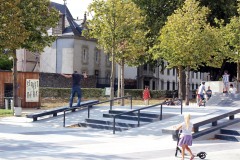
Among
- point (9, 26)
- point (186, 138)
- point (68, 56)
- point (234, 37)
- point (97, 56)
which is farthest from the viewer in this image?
point (97, 56)

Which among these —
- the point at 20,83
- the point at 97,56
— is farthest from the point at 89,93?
the point at 97,56

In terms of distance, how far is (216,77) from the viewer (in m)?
45.4

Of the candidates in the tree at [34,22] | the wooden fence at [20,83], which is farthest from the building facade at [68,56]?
the tree at [34,22]

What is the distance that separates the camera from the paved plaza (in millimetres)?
12065

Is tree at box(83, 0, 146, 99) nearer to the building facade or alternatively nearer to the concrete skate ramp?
the concrete skate ramp

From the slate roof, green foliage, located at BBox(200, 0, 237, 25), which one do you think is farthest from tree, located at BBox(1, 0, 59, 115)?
the slate roof

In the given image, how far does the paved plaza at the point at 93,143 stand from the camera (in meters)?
12.1

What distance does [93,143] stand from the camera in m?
14.7

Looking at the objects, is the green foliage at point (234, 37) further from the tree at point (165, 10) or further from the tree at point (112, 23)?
the tree at point (112, 23)

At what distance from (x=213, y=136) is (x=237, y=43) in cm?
1754

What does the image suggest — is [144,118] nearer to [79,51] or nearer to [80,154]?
[80,154]

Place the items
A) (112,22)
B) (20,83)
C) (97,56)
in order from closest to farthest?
(112,22)
(20,83)
(97,56)

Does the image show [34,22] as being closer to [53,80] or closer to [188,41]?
[188,41]

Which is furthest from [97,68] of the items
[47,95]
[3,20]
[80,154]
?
[80,154]
